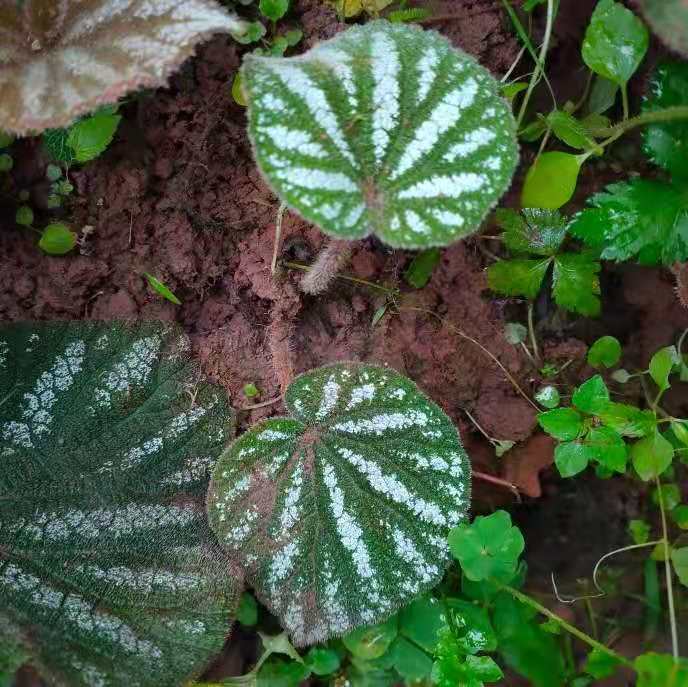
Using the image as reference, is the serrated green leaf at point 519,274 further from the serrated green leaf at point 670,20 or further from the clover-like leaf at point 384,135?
the serrated green leaf at point 670,20

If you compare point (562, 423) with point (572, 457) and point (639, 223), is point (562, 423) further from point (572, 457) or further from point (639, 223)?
point (639, 223)

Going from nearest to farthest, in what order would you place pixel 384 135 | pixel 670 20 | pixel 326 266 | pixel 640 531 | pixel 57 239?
pixel 384 135
pixel 670 20
pixel 326 266
pixel 57 239
pixel 640 531

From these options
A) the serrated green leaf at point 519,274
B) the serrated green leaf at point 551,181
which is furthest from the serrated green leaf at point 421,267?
the serrated green leaf at point 551,181

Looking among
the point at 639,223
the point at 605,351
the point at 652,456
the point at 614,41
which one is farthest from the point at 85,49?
the point at 652,456

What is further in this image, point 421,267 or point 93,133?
point 421,267

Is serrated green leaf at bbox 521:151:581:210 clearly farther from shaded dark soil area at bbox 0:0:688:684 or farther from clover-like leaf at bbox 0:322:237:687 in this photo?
clover-like leaf at bbox 0:322:237:687

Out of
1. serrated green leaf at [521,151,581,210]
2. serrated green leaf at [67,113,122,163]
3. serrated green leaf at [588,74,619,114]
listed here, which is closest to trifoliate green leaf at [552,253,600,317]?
serrated green leaf at [521,151,581,210]

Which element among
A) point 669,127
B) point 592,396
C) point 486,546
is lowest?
point 486,546
